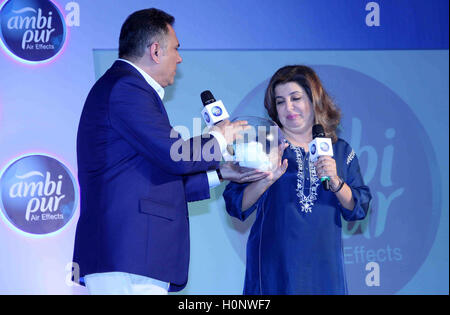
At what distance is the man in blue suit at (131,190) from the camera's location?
2.35 meters

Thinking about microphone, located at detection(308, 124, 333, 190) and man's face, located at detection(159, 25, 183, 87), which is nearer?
man's face, located at detection(159, 25, 183, 87)

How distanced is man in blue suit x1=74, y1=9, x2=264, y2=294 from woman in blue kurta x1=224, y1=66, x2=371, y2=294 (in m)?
0.55

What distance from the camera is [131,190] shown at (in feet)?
7.79

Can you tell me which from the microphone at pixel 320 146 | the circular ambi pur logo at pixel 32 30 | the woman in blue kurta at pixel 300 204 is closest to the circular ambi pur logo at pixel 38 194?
the circular ambi pur logo at pixel 32 30

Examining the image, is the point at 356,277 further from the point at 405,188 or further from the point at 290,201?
the point at 290,201

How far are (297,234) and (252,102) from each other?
4.42 ft

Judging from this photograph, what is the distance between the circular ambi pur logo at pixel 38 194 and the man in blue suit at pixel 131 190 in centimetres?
124

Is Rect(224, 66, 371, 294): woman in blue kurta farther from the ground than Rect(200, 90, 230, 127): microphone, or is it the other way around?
Rect(200, 90, 230, 127): microphone

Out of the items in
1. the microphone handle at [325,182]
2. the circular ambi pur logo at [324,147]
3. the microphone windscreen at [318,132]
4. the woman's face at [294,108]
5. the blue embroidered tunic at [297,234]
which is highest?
the woman's face at [294,108]

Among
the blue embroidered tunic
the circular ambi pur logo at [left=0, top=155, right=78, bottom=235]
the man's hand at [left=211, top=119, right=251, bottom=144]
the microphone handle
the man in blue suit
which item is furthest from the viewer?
the circular ambi pur logo at [left=0, top=155, right=78, bottom=235]

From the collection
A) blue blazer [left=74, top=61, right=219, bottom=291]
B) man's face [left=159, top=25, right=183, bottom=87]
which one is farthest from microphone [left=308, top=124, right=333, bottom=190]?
man's face [left=159, top=25, right=183, bottom=87]

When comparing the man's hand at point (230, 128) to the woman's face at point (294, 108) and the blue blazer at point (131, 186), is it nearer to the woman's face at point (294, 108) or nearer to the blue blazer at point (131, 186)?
the blue blazer at point (131, 186)

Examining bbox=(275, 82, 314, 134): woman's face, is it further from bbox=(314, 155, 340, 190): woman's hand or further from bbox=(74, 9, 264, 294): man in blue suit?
bbox=(74, 9, 264, 294): man in blue suit

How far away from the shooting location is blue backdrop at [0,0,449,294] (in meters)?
3.68
